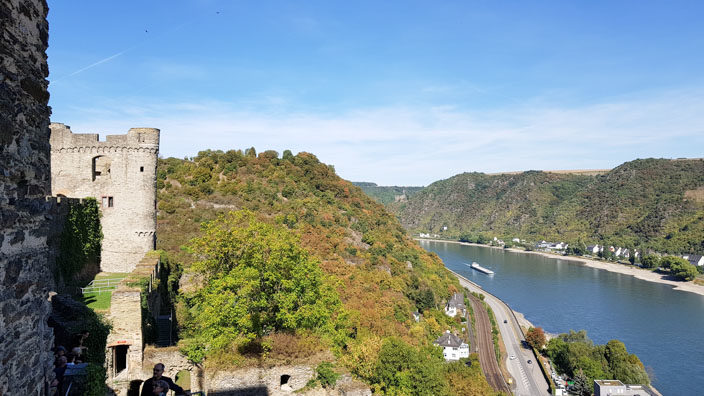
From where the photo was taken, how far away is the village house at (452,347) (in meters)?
46.4

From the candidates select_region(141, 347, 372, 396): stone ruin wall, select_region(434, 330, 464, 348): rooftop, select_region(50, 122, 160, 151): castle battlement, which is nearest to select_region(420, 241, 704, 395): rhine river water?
select_region(434, 330, 464, 348): rooftop

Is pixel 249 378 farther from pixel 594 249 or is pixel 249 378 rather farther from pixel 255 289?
pixel 594 249

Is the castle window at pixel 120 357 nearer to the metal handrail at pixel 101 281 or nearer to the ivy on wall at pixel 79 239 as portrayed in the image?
the ivy on wall at pixel 79 239

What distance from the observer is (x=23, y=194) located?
137 inches

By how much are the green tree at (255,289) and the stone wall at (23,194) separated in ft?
31.0

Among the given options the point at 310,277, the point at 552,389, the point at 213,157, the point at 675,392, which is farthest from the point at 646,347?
the point at 213,157

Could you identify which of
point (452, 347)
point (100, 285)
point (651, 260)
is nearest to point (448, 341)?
point (452, 347)

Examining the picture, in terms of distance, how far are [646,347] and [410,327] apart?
32911 mm

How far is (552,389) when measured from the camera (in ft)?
138

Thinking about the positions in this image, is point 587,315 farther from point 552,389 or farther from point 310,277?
→ point 310,277

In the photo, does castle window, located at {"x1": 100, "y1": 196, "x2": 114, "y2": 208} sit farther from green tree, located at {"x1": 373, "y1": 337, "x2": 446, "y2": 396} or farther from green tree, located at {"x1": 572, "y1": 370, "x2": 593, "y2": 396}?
green tree, located at {"x1": 572, "y1": 370, "x2": 593, "y2": 396}

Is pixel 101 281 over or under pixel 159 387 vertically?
under

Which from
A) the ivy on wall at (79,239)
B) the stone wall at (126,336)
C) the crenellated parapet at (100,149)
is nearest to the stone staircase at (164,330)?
the ivy on wall at (79,239)

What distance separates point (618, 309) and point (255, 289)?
70533 mm
